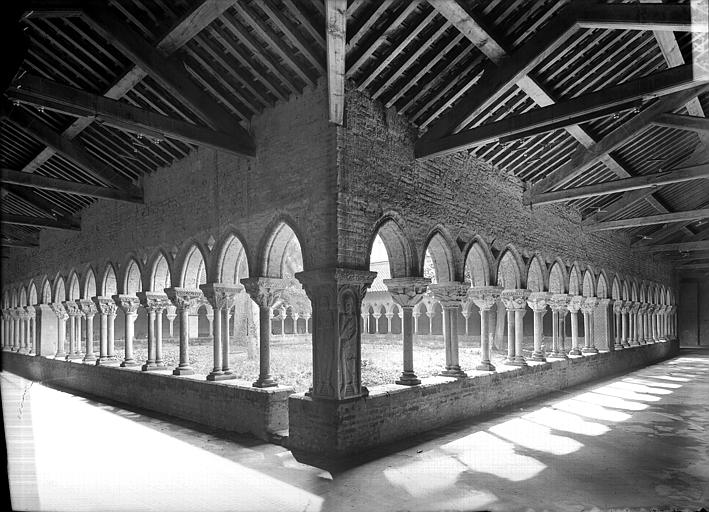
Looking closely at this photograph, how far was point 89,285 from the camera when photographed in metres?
12.7

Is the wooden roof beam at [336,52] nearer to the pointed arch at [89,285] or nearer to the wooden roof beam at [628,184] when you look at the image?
the wooden roof beam at [628,184]

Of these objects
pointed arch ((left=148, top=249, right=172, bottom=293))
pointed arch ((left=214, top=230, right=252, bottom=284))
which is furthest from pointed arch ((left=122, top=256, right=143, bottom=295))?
pointed arch ((left=214, top=230, right=252, bottom=284))

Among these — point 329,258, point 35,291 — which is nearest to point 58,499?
point 329,258

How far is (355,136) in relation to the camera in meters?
6.62

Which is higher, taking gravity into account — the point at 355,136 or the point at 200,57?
the point at 200,57

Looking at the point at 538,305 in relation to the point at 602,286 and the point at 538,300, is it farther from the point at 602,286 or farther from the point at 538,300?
the point at 602,286

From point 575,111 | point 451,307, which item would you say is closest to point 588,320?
point 451,307

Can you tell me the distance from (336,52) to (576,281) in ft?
33.7

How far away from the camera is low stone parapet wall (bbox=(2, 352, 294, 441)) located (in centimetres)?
694

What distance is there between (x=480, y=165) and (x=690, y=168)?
3.71m

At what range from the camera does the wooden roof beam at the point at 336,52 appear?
4.64m

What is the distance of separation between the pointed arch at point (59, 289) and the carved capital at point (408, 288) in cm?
1030

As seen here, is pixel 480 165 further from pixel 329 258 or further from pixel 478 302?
pixel 329 258

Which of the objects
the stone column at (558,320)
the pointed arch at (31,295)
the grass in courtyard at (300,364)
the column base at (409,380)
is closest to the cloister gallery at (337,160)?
the column base at (409,380)
